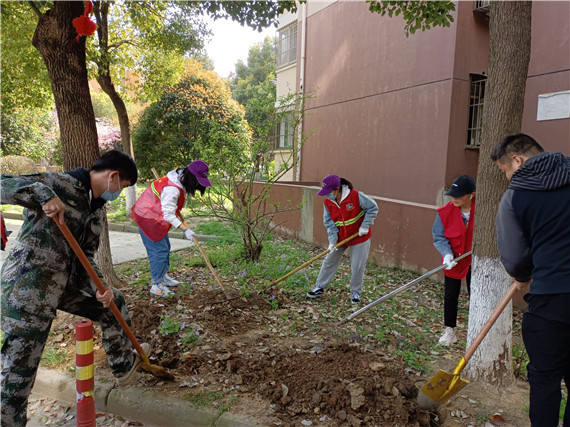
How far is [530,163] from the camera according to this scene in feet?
7.27

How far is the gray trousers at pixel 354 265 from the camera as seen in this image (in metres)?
5.05

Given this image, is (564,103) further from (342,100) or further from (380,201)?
(342,100)

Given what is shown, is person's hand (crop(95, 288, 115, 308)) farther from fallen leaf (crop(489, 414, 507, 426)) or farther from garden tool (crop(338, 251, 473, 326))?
fallen leaf (crop(489, 414, 507, 426))

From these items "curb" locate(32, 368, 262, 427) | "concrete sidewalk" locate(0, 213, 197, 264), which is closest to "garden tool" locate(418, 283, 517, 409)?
"curb" locate(32, 368, 262, 427)

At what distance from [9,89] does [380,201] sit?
782 cm

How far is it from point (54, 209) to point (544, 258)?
2.70 m

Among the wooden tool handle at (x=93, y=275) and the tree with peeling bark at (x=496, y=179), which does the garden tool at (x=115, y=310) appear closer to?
the wooden tool handle at (x=93, y=275)

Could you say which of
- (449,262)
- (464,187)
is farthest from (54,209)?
(464,187)

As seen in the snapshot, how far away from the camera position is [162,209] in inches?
184

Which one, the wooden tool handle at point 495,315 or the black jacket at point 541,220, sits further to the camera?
the wooden tool handle at point 495,315

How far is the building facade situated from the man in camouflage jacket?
4606 millimetres

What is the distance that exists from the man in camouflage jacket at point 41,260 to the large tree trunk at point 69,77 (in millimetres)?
2045

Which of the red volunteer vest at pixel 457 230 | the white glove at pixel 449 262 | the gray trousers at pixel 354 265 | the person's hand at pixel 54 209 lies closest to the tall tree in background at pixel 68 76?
the person's hand at pixel 54 209

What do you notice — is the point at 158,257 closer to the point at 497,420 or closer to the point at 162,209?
the point at 162,209
